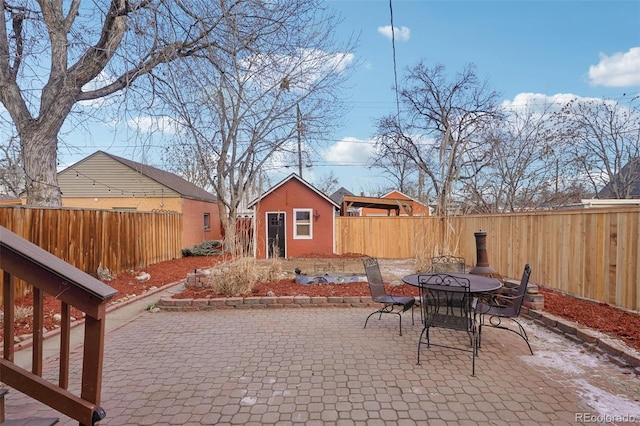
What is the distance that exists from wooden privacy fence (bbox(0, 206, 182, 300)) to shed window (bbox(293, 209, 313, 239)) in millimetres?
5015

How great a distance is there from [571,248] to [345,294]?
13.2ft

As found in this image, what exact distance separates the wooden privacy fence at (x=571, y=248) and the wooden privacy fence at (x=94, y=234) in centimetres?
776

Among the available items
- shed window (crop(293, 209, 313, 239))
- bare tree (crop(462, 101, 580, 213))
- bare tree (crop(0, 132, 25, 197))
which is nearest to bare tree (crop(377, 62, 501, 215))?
bare tree (crop(462, 101, 580, 213))

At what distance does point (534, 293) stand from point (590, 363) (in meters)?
1.78

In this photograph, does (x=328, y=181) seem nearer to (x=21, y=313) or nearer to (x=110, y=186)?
(x=110, y=186)

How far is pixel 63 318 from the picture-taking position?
181cm

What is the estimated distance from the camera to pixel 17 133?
5.63 m

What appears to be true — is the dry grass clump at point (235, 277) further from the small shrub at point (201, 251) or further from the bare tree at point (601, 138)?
the bare tree at point (601, 138)

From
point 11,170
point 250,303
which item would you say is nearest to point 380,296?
point 250,303


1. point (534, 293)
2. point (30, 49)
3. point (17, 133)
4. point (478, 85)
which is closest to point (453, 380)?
point (534, 293)

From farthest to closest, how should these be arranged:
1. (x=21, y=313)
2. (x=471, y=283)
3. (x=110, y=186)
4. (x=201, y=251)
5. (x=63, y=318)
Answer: (x=110, y=186) → (x=201, y=251) → (x=21, y=313) → (x=471, y=283) → (x=63, y=318)

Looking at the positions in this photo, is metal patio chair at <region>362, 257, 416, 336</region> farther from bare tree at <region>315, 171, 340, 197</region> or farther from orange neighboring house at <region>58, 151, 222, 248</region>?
bare tree at <region>315, 171, 340, 197</region>

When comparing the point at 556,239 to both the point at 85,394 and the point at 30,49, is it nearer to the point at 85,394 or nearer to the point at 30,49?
the point at 85,394

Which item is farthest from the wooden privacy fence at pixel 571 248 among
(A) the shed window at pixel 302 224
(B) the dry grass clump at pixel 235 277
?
(A) the shed window at pixel 302 224
